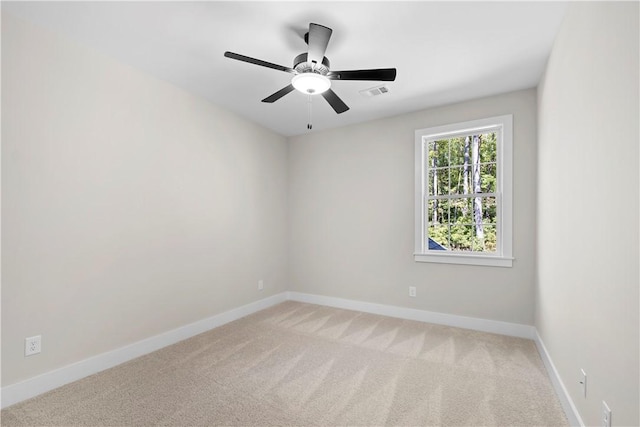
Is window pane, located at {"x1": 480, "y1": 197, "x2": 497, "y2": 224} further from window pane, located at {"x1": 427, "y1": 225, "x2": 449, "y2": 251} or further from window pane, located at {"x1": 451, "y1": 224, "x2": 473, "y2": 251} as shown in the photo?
window pane, located at {"x1": 427, "y1": 225, "x2": 449, "y2": 251}

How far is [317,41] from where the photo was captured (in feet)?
6.65

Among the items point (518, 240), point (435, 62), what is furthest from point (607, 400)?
point (435, 62)

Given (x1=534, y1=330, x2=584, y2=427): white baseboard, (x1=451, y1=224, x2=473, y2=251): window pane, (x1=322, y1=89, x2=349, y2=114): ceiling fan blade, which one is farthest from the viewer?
(x1=451, y1=224, x2=473, y2=251): window pane

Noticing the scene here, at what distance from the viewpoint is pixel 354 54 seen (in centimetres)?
251

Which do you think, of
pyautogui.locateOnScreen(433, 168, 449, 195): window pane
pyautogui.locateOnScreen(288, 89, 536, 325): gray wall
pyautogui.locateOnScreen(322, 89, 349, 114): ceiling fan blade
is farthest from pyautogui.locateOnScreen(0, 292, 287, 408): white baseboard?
pyautogui.locateOnScreen(433, 168, 449, 195): window pane

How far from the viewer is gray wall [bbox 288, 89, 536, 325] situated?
10.5 ft

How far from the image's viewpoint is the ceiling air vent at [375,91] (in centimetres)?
315

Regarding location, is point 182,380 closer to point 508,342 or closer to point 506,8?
point 508,342

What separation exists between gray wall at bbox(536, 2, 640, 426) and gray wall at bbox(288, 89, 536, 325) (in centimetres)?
90

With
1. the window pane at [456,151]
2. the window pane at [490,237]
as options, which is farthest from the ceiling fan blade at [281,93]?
the window pane at [490,237]

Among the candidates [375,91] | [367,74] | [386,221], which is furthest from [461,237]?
[367,74]

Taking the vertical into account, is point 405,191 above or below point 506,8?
below

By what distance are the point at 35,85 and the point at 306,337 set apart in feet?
10.2

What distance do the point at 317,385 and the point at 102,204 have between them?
2.28 meters
